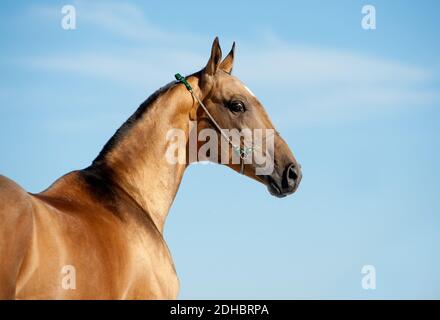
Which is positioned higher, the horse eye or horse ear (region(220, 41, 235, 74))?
horse ear (region(220, 41, 235, 74))

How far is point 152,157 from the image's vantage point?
306 inches

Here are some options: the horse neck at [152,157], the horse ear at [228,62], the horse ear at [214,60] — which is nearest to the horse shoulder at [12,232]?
the horse neck at [152,157]

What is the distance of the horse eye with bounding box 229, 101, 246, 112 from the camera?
814 centimetres

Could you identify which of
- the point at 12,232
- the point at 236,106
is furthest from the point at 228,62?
the point at 12,232

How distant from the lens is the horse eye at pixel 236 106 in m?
8.14

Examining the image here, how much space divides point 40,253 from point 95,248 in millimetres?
805

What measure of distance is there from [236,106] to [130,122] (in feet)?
4.02

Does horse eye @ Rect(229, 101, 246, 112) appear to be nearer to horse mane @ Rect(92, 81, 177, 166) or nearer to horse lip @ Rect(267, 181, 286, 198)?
horse mane @ Rect(92, 81, 177, 166)

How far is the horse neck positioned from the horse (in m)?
0.01

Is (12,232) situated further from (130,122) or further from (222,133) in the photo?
(222,133)

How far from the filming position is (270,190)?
326 inches

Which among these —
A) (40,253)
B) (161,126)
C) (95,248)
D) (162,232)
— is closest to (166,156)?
(161,126)

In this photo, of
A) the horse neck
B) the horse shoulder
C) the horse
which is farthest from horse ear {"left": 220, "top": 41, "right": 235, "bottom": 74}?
the horse shoulder
